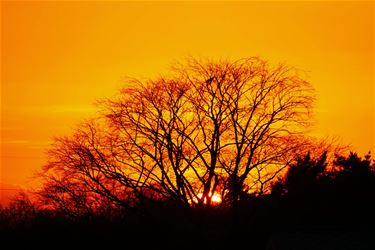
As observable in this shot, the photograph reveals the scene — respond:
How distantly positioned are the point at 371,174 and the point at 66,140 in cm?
1662

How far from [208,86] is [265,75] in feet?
10.6

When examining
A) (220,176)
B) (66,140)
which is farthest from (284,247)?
(66,140)

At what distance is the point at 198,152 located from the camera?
37.9 meters

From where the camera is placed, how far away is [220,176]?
37.3 metres

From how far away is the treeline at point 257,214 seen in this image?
34000 millimetres

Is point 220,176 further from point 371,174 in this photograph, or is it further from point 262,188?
point 371,174

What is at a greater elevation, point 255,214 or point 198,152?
point 198,152

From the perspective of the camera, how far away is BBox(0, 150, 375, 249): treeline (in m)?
34.0

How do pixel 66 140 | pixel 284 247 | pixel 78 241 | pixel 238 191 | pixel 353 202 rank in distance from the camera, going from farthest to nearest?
1. pixel 78 241
2. pixel 66 140
3. pixel 238 191
4. pixel 353 202
5. pixel 284 247

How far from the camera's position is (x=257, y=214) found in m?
35.6

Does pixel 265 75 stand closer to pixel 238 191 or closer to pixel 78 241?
pixel 238 191

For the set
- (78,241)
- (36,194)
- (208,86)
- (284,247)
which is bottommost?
(284,247)

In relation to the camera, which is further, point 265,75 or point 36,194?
point 36,194

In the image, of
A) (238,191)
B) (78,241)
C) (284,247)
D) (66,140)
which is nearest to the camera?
(284,247)
